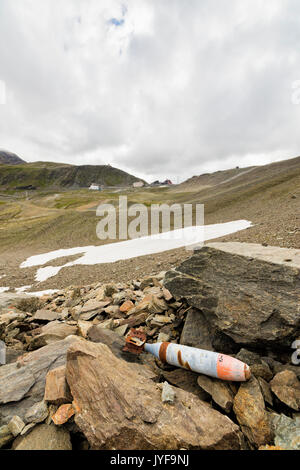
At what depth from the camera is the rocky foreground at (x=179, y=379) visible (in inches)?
145

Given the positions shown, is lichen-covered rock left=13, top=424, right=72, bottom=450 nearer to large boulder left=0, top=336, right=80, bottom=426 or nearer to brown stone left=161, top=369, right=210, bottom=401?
large boulder left=0, top=336, right=80, bottom=426

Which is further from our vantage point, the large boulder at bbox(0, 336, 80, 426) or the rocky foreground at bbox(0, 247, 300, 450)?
the large boulder at bbox(0, 336, 80, 426)

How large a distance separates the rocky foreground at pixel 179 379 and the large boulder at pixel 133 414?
0.02 meters

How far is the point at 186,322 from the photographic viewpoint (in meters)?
6.48

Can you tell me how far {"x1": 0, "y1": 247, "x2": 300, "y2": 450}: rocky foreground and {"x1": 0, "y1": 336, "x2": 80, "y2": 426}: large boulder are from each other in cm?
2

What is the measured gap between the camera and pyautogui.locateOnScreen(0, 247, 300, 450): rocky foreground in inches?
145

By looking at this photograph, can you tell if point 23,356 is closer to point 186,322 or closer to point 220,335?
point 186,322

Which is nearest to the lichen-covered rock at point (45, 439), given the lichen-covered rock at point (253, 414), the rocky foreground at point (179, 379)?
the rocky foreground at point (179, 379)

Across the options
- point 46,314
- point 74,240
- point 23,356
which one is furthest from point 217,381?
point 74,240

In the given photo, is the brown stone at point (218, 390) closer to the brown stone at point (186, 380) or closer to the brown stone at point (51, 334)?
the brown stone at point (186, 380)

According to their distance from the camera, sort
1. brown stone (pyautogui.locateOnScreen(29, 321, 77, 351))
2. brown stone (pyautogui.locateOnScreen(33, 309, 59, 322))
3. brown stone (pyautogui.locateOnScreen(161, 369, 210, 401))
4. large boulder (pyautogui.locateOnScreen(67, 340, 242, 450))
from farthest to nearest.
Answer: brown stone (pyautogui.locateOnScreen(33, 309, 59, 322)), brown stone (pyautogui.locateOnScreen(29, 321, 77, 351)), brown stone (pyautogui.locateOnScreen(161, 369, 210, 401)), large boulder (pyautogui.locateOnScreen(67, 340, 242, 450))

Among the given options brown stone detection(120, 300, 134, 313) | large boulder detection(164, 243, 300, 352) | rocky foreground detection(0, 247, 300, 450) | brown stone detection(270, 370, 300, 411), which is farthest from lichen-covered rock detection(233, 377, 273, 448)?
brown stone detection(120, 300, 134, 313)

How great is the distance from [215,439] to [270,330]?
2.58 meters

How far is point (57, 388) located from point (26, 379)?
42.7 inches
